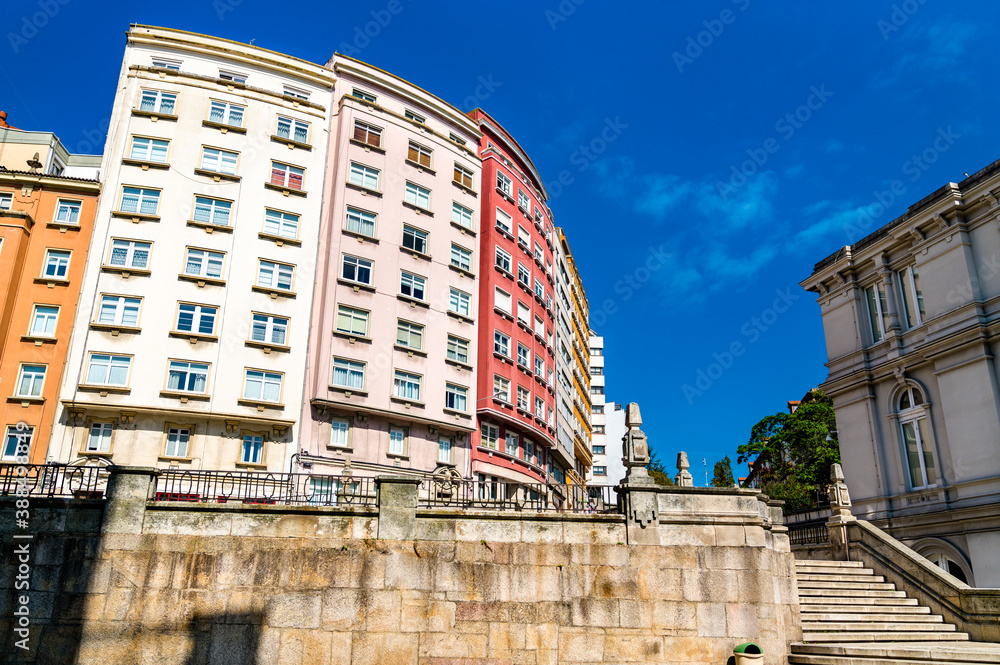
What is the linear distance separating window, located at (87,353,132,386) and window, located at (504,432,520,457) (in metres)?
18.9

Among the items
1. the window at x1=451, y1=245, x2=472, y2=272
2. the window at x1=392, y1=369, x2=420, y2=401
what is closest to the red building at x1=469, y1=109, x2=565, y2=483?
the window at x1=451, y1=245, x2=472, y2=272

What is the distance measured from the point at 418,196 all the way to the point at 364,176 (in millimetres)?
3101

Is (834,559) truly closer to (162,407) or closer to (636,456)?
(636,456)

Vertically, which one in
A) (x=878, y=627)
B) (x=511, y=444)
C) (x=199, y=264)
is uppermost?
(x=199, y=264)

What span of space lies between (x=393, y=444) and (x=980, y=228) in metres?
26.6

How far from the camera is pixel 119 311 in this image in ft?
95.2

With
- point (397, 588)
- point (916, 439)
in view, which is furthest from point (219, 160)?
point (916, 439)

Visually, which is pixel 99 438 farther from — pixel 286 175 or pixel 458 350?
pixel 458 350

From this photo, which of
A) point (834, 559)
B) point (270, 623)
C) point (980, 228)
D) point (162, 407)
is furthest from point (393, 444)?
point (980, 228)

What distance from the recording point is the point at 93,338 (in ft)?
92.8

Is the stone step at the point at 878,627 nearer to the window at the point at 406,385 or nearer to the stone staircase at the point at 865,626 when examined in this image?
Result: the stone staircase at the point at 865,626

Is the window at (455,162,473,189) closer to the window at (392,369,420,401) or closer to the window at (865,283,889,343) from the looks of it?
the window at (392,369,420,401)

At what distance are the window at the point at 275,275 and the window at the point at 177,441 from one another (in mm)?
7263

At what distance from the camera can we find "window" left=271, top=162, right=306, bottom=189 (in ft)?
109
